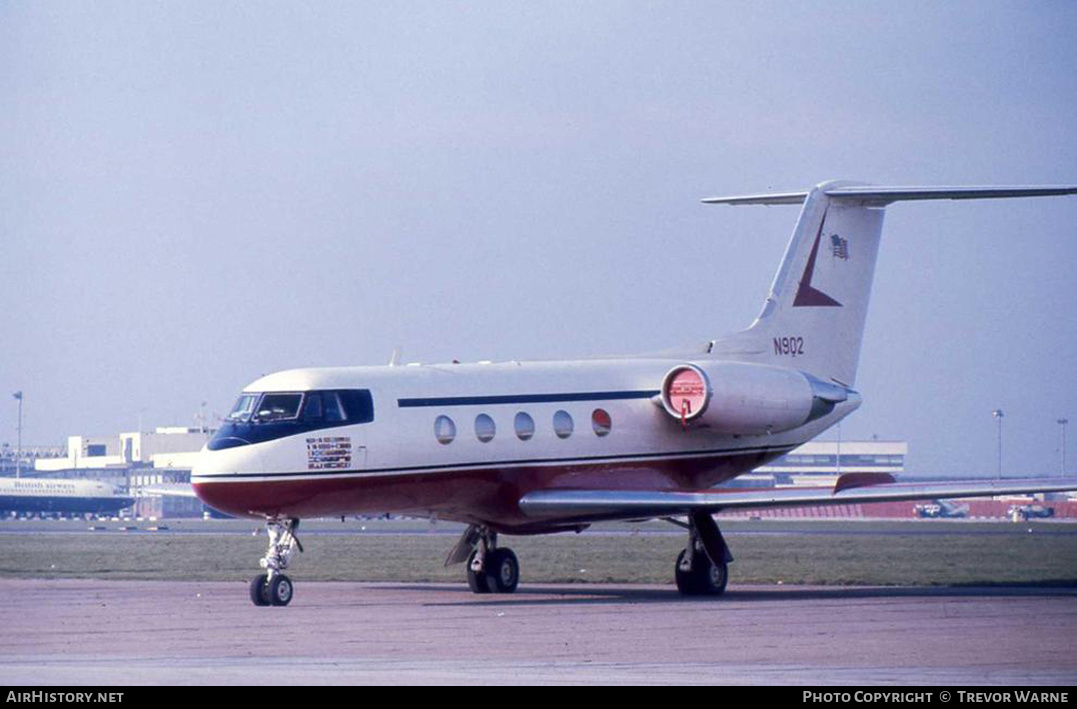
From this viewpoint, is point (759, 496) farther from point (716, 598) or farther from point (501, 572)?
point (501, 572)

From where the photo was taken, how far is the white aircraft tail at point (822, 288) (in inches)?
1161

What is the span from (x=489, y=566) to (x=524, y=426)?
2327mm

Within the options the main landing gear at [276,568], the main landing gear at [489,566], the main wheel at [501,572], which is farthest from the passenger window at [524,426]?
the main landing gear at [276,568]

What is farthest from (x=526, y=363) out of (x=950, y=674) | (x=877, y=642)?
(x=950, y=674)

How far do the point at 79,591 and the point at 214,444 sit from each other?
4.54 meters

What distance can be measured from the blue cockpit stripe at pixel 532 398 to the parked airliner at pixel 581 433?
22 millimetres

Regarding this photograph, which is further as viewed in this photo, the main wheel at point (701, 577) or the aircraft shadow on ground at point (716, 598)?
the main wheel at point (701, 577)

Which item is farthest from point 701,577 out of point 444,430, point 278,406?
point 278,406

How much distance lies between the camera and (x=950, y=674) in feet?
44.4

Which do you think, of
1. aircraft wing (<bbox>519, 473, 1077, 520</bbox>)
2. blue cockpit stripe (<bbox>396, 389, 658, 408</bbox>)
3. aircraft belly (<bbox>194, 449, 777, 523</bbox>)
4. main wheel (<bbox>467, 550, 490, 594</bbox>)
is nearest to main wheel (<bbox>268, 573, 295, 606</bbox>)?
aircraft belly (<bbox>194, 449, 777, 523</bbox>)

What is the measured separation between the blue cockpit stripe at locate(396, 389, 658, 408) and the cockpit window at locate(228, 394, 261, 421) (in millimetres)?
2100

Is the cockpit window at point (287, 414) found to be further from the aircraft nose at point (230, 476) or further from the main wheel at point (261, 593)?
the main wheel at point (261, 593)
